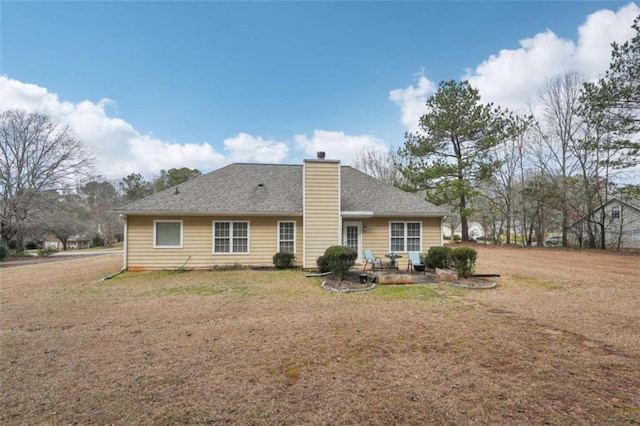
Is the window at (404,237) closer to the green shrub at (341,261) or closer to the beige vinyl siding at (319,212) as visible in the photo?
the beige vinyl siding at (319,212)

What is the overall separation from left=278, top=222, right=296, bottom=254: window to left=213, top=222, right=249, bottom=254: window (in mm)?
1364

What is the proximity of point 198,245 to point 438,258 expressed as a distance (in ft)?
30.7

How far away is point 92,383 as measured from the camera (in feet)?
11.4

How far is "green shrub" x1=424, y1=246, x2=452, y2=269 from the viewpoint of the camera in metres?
10.8

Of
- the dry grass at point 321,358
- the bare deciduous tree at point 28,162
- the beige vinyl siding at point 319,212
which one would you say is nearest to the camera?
the dry grass at point 321,358

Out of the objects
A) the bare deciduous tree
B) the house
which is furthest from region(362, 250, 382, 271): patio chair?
the bare deciduous tree

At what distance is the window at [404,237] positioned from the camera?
13.1 meters

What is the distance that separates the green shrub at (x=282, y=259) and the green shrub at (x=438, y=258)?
5336 mm

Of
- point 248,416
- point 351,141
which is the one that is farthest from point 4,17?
point 351,141

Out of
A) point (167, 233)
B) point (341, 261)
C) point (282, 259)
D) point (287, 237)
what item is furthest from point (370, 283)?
point (167, 233)

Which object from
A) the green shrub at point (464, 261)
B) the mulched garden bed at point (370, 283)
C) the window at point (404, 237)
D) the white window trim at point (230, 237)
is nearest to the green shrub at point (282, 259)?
the white window trim at point (230, 237)

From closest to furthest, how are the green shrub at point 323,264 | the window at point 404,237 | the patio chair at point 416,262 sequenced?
the green shrub at point 323,264 → the patio chair at point 416,262 → the window at point 404,237

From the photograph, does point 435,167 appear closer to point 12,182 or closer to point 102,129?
point 102,129

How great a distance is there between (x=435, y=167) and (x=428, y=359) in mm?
23599
